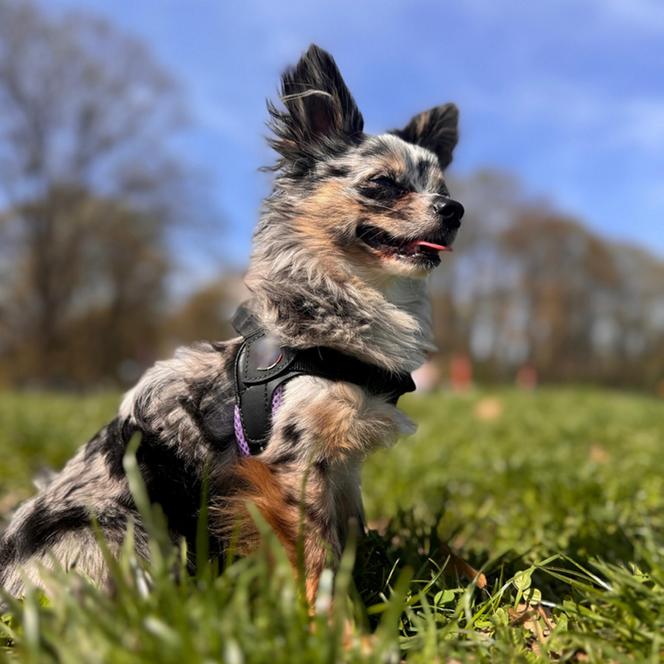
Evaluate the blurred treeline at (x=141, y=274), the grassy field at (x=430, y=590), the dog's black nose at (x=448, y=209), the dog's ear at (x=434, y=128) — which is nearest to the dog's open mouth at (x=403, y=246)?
the dog's black nose at (x=448, y=209)

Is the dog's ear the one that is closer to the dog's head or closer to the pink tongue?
the dog's head

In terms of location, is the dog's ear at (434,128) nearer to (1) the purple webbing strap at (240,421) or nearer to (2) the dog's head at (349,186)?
(2) the dog's head at (349,186)

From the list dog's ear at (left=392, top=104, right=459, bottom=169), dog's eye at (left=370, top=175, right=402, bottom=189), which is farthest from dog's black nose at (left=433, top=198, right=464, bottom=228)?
dog's ear at (left=392, top=104, right=459, bottom=169)

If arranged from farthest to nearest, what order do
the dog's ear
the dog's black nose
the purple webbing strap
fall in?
the dog's ear < the dog's black nose < the purple webbing strap

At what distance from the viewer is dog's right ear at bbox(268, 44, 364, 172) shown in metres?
3.23

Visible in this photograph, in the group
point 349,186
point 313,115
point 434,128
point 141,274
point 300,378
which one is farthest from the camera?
point 141,274

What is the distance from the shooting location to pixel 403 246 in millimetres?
3131

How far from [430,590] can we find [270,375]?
Answer: 1.19 m

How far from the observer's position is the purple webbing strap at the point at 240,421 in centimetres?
268

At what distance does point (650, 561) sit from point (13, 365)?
3380cm

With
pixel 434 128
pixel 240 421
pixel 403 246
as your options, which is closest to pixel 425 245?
pixel 403 246

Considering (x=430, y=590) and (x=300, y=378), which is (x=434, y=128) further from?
(x=430, y=590)

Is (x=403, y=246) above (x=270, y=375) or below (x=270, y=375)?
above

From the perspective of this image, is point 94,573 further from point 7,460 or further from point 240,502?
point 7,460
